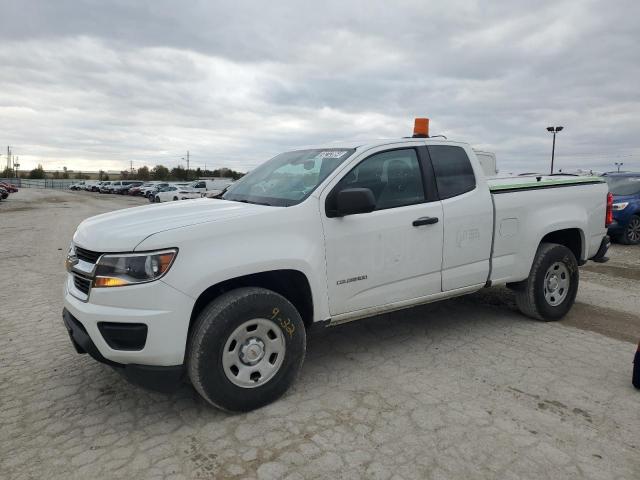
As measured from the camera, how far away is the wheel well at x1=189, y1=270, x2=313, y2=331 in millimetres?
3193

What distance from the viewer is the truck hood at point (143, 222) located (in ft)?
9.67

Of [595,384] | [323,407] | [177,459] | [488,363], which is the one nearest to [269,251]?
[323,407]

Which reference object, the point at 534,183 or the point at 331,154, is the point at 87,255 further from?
the point at 534,183

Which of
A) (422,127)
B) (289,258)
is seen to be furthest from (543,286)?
(289,258)

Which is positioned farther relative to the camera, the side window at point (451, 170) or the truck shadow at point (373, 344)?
the side window at point (451, 170)

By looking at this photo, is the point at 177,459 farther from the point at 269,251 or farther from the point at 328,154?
the point at 328,154

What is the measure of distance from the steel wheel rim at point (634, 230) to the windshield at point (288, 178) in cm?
1019

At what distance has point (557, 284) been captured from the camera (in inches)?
203

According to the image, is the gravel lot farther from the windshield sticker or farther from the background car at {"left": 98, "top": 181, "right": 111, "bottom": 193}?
the background car at {"left": 98, "top": 181, "right": 111, "bottom": 193}

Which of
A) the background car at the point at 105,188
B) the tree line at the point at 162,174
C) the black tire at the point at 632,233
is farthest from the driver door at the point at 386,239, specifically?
the tree line at the point at 162,174

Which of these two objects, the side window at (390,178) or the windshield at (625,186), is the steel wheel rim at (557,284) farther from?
the windshield at (625,186)

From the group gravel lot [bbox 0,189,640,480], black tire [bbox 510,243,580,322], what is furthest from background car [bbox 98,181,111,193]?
black tire [bbox 510,243,580,322]

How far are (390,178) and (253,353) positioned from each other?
5.93 feet

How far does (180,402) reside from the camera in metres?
3.40
